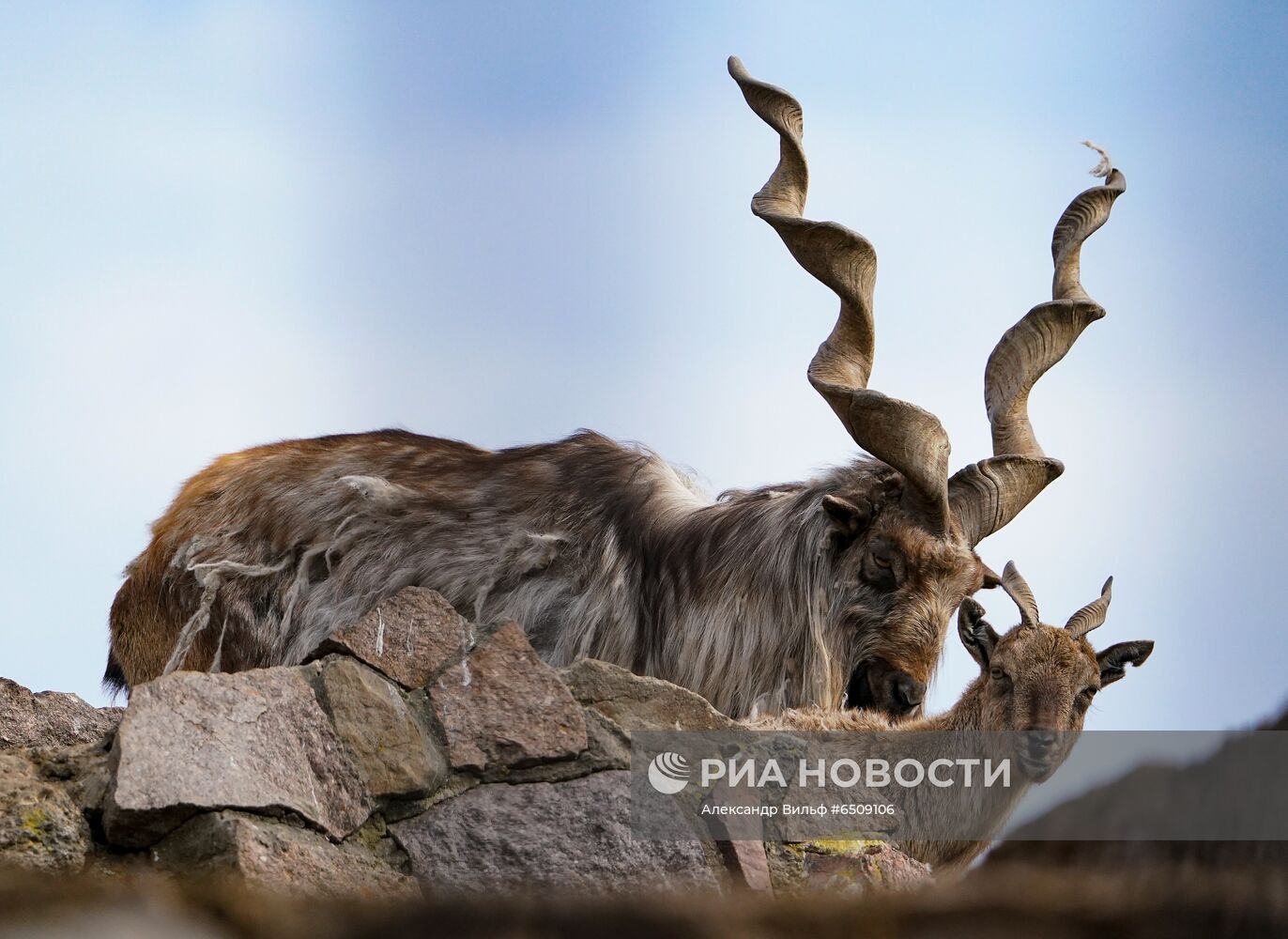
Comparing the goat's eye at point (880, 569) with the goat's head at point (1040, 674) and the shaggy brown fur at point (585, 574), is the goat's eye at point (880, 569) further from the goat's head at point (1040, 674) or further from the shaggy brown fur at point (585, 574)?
the goat's head at point (1040, 674)

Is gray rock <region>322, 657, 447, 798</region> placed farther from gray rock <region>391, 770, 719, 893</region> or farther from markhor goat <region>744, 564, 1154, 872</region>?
markhor goat <region>744, 564, 1154, 872</region>

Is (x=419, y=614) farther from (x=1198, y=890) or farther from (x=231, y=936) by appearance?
(x=1198, y=890)

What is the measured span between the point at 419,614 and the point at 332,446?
4.00 metres

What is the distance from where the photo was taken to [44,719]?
6148 mm

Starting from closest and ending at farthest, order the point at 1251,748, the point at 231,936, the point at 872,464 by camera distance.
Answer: the point at 231,936 → the point at 1251,748 → the point at 872,464

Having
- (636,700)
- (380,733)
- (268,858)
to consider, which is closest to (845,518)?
(636,700)

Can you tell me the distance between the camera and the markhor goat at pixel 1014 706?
640cm

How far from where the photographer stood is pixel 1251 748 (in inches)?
136

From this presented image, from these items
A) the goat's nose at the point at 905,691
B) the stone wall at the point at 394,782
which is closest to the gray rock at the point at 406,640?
the stone wall at the point at 394,782

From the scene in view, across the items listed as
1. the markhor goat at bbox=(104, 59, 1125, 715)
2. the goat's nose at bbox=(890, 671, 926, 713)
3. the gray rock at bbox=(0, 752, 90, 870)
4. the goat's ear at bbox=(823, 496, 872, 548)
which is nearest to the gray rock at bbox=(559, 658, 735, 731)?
the gray rock at bbox=(0, 752, 90, 870)

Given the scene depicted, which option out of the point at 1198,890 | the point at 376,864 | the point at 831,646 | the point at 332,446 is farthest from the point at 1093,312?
the point at 1198,890

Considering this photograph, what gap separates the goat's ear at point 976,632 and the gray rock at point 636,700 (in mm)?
1589

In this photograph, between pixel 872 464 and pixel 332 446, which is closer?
pixel 872 464

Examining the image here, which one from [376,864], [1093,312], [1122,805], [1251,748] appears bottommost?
[376,864]
